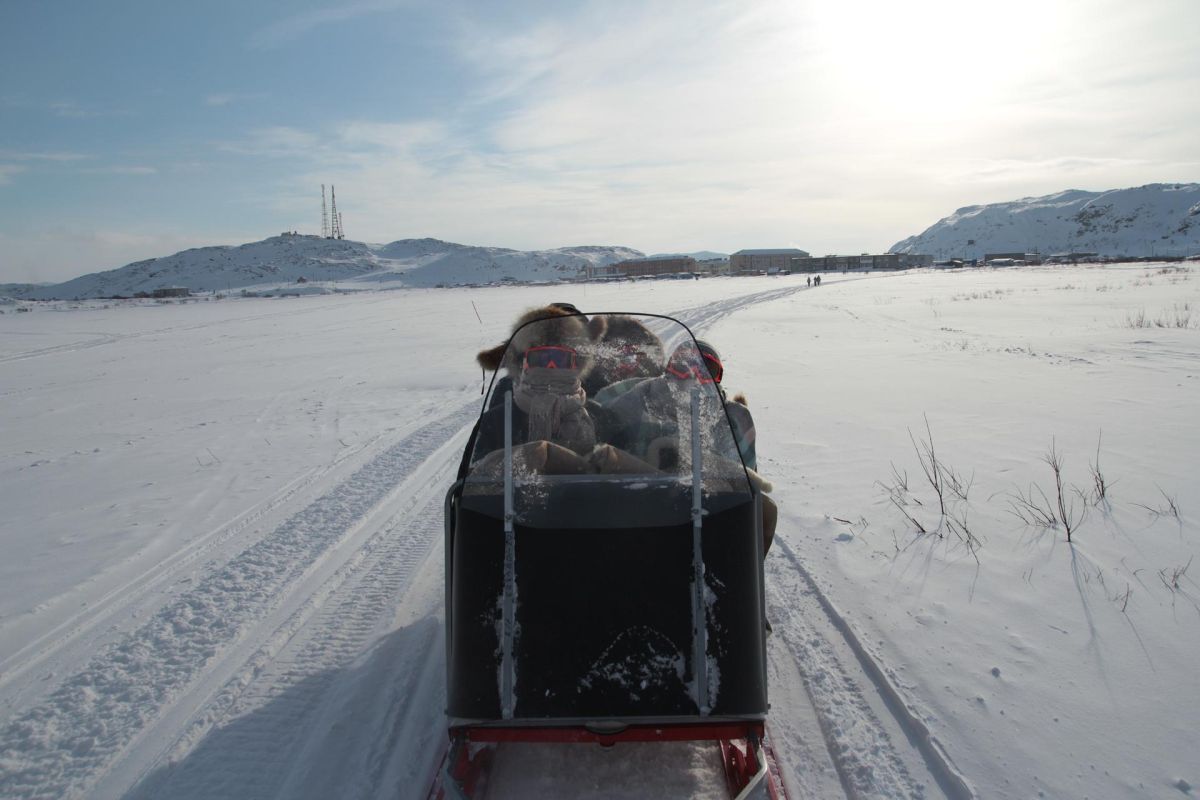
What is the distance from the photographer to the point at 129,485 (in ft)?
22.7

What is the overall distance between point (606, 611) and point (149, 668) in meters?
2.71

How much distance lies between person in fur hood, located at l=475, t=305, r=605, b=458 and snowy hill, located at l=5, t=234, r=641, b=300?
142 meters

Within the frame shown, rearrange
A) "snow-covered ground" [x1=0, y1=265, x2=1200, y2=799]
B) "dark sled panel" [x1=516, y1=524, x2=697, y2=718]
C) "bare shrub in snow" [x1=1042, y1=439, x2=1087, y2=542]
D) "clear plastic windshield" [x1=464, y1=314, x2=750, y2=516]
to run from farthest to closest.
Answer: "bare shrub in snow" [x1=1042, y1=439, x2=1087, y2=542], "snow-covered ground" [x1=0, y1=265, x2=1200, y2=799], "clear plastic windshield" [x1=464, y1=314, x2=750, y2=516], "dark sled panel" [x1=516, y1=524, x2=697, y2=718]

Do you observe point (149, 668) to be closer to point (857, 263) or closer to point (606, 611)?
point (606, 611)

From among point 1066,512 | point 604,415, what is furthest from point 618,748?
point 1066,512

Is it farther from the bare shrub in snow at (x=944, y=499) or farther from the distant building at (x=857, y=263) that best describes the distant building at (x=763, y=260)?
the bare shrub in snow at (x=944, y=499)

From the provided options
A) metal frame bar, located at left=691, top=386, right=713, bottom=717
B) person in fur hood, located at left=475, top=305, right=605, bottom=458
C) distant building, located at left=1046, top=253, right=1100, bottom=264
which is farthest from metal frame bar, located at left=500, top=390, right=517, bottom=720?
distant building, located at left=1046, top=253, right=1100, bottom=264

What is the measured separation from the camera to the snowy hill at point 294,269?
147000mm

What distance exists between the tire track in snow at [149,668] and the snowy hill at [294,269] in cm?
13956

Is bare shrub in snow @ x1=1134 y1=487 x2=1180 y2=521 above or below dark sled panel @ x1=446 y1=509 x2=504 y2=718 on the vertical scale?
below

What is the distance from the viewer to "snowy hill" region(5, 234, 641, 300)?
147 meters

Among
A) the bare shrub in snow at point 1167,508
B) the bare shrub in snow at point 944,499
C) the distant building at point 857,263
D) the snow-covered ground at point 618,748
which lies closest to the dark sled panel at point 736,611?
the snow-covered ground at point 618,748

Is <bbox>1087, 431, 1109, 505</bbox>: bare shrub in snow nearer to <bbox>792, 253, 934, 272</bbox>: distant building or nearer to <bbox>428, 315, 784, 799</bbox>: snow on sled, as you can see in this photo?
<bbox>428, 315, 784, 799</bbox>: snow on sled

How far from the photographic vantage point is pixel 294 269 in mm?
157500
